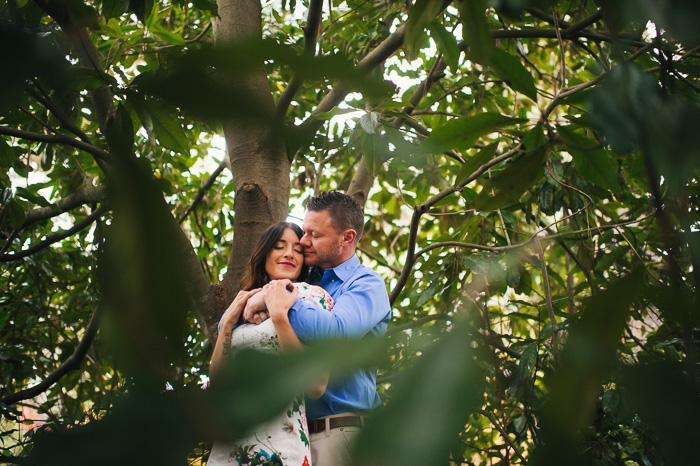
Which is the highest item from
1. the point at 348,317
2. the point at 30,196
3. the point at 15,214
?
the point at 30,196

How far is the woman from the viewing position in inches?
40.7

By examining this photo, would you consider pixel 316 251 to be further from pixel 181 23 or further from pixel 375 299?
pixel 181 23

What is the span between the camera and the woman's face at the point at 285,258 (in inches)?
60.1

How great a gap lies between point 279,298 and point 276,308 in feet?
0.13

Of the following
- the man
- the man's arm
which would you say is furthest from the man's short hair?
the man's arm

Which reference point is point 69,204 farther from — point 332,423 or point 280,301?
point 332,423

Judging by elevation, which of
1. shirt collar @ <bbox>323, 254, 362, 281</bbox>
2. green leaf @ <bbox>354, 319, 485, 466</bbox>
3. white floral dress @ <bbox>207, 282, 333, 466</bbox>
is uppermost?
shirt collar @ <bbox>323, 254, 362, 281</bbox>

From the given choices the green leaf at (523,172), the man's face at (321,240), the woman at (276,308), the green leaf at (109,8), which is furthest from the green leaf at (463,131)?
the man's face at (321,240)

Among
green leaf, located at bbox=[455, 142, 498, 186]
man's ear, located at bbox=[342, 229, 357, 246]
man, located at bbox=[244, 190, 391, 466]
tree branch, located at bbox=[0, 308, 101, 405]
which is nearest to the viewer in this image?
green leaf, located at bbox=[455, 142, 498, 186]

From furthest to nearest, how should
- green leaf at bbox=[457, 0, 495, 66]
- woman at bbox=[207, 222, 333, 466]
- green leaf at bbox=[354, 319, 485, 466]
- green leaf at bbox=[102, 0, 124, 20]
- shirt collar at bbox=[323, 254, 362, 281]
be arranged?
shirt collar at bbox=[323, 254, 362, 281]
woman at bbox=[207, 222, 333, 466]
green leaf at bbox=[102, 0, 124, 20]
green leaf at bbox=[457, 0, 495, 66]
green leaf at bbox=[354, 319, 485, 466]

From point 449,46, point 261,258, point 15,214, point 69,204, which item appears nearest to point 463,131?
point 449,46

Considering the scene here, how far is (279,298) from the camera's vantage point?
118cm

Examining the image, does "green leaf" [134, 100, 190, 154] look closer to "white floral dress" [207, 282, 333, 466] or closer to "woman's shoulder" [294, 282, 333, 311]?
"white floral dress" [207, 282, 333, 466]

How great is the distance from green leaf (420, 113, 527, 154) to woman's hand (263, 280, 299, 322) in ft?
2.06
